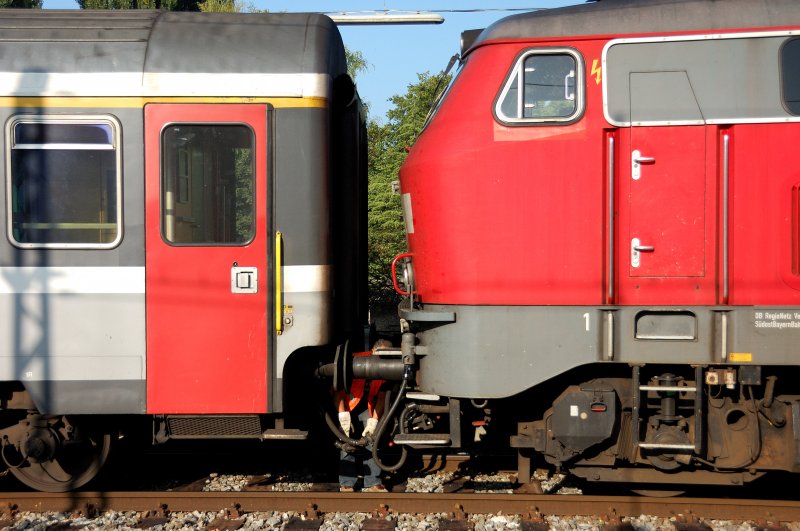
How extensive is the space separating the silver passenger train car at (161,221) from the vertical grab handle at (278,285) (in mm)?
17

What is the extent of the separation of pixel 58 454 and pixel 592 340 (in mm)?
4487

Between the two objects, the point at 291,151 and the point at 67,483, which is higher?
the point at 291,151

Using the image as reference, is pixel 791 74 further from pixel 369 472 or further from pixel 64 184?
pixel 64 184

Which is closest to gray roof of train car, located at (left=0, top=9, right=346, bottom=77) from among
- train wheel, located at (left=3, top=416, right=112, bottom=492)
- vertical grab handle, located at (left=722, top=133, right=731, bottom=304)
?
train wheel, located at (left=3, top=416, right=112, bottom=492)

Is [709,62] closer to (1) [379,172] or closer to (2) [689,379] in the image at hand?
(2) [689,379]

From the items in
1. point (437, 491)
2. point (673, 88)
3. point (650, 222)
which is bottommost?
point (437, 491)

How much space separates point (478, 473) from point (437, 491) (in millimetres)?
618

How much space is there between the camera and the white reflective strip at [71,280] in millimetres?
5746

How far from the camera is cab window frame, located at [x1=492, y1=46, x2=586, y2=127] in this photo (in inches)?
208

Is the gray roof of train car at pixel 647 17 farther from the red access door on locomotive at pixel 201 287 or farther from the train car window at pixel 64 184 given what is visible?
the train car window at pixel 64 184

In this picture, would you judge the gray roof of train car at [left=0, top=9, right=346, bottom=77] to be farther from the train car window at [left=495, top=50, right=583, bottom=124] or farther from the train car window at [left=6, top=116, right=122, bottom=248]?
the train car window at [left=495, top=50, right=583, bottom=124]

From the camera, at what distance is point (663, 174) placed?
5195 mm

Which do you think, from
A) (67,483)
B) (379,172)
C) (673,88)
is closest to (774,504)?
(673,88)

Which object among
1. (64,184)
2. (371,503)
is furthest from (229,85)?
(371,503)
